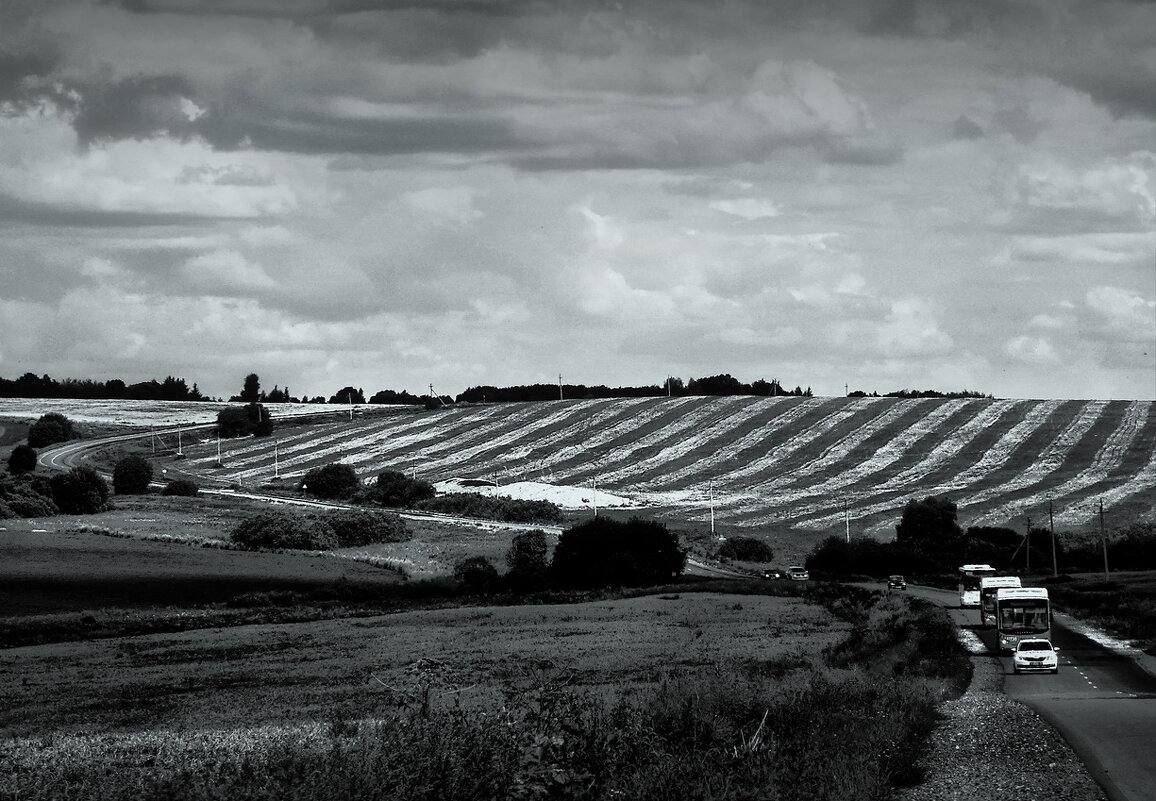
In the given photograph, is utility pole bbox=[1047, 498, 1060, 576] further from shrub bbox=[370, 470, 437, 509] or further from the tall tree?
shrub bbox=[370, 470, 437, 509]

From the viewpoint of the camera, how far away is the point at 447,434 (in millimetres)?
160875

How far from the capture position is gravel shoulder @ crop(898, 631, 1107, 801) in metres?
18.5

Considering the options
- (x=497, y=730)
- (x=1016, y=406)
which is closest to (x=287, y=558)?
(x=497, y=730)

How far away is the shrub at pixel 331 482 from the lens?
12731 cm

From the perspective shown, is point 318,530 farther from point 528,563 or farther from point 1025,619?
point 1025,619

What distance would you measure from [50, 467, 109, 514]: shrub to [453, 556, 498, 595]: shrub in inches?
1483

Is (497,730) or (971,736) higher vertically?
(497,730)

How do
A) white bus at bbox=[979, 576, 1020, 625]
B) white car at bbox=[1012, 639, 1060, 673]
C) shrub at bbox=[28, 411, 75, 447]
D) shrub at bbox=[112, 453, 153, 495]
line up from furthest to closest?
1. shrub at bbox=[28, 411, 75, 447]
2. shrub at bbox=[112, 453, 153, 495]
3. white bus at bbox=[979, 576, 1020, 625]
4. white car at bbox=[1012, 639, 1060, 673]

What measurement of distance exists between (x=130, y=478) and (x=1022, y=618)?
3680 inches

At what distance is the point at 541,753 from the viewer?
52.6ft

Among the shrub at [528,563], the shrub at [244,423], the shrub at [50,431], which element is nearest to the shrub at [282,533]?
the shrub at [528,563]

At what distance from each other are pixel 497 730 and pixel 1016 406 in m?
148

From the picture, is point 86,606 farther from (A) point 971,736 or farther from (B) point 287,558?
(A) point 971,736

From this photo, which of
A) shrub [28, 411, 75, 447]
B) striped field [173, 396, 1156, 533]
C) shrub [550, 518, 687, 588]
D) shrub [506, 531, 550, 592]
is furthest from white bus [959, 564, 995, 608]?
shrub [28, 411, 75, 447]
